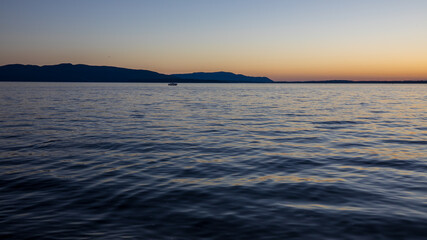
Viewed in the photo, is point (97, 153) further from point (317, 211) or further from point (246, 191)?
point (317, 211)

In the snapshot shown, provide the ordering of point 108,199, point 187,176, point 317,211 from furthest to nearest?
1. point 187,176
2. point 108,199
3. point 317,211

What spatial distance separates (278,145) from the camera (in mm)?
16500

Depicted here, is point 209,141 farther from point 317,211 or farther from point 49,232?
point 49,232

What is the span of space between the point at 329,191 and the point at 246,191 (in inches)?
101

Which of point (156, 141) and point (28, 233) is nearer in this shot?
point (28, 233)

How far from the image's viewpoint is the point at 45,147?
15.6 m

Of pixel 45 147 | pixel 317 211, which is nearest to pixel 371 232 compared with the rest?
pixel 317 211

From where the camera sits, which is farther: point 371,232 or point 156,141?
point 156,141

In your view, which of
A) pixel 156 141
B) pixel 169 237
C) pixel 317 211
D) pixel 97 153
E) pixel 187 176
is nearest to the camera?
pixel 169 237

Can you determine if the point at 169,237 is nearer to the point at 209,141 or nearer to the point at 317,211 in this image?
the point at 317,211

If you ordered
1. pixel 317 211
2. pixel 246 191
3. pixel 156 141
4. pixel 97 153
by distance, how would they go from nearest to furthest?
pixel 317 211 < pixel 246 191 < pixel 97 153 < pixel 156 141

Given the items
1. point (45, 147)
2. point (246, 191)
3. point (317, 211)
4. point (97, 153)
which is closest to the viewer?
point (317, 211)

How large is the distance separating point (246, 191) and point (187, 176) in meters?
2.55

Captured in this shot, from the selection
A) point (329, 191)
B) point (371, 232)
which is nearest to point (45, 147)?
point (329, 191)
